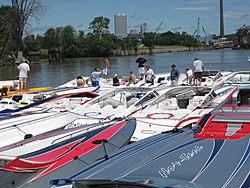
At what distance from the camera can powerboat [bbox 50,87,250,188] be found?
14.0 ft

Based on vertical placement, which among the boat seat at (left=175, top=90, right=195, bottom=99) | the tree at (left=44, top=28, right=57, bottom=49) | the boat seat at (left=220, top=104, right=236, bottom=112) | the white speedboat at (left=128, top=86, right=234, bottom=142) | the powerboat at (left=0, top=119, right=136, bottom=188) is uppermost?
the tree at (left=44, top=28, right=57, bottom=49)

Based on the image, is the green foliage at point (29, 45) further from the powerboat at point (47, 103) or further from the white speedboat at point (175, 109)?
the white speedboat at point (175, 109)

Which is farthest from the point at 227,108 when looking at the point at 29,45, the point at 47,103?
the point at 29,45

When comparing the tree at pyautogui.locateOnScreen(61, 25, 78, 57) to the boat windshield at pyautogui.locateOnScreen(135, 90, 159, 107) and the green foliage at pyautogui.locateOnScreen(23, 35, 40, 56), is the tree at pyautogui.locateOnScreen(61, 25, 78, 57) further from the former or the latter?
the boat windshield at pyautogui.locateOnScreen(135, 90, 159, 107)

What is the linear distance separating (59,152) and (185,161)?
337 centimetres

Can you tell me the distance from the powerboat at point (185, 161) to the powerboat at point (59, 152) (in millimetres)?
690

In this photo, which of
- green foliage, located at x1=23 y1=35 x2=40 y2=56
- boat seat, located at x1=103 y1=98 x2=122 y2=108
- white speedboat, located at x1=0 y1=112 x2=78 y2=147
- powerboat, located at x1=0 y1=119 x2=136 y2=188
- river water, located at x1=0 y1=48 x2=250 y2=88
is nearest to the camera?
powerboat, located at x1=0 y1=119 x2=136 y2=188

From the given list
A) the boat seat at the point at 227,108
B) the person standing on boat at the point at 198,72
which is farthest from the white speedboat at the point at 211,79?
the boat seat at the point at 227,108

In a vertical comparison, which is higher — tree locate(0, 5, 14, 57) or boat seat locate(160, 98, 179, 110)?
tree locate(0, 5, 14, 57)

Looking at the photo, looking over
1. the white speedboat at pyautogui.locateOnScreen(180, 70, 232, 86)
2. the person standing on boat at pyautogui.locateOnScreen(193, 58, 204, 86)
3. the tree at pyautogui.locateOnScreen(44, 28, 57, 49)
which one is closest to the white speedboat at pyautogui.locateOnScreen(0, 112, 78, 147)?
the person standing on boat at pyautogui.locateOnScreen(193, 58, 204, 86)

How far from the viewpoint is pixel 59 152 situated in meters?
7.43

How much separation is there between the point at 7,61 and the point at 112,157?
50.4m

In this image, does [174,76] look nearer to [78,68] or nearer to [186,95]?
[186,95]

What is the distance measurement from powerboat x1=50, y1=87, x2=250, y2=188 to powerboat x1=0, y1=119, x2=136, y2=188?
69cm
